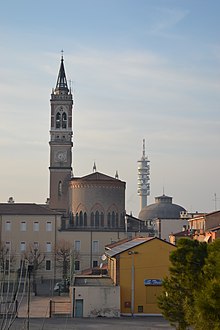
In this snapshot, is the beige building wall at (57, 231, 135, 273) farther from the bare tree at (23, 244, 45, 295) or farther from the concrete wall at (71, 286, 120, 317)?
the concrete wall at (71, 286, 120, 317)

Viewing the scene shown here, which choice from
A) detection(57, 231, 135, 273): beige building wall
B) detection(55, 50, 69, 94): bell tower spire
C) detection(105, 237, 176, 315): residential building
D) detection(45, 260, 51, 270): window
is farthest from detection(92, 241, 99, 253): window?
detection(105, 237, 176, 315): residential building

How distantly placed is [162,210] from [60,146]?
118ft

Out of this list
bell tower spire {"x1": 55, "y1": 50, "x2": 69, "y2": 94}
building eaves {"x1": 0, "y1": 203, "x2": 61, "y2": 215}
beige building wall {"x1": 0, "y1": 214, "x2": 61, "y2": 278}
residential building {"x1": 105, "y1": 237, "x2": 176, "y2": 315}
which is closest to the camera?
residential building {"x1": 105, "y1": 237, "x2": 176, "y2": 315}

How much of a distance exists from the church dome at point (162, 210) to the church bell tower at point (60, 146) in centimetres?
3202

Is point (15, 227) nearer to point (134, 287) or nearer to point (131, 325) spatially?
point (134, 287)

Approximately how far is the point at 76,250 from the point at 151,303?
3452 centimetres

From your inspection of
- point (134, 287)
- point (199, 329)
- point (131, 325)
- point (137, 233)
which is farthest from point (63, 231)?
point (199, 329)

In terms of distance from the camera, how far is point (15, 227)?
74125 millimetres

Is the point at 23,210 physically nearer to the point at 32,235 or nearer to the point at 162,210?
the point at 32,235

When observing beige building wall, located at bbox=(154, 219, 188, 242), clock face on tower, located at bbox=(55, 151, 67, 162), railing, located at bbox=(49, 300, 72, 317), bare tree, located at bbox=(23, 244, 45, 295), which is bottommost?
railing, located at bbox=(49, 300, 72, 317)

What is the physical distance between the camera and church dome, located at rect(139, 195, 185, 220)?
115 metres

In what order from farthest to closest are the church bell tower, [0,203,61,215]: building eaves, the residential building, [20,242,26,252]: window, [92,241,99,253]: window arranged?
the church bell tower → [92,241,99,253]: window → [0,203,61,215]: building eaves → [20,242,26,252]: window → the residential building

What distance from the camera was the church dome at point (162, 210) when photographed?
115 meters

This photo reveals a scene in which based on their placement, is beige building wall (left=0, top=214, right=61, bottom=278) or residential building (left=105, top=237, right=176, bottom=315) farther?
Result: beige building wall (left=0, top=214, right=61, bottom=278)
